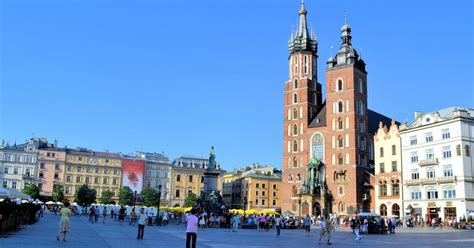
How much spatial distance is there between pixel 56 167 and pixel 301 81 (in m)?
59.1

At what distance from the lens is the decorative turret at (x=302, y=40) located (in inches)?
3654

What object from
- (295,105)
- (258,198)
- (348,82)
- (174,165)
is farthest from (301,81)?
(174,165)

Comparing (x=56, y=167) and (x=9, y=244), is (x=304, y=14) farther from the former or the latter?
(x=9, y=244)

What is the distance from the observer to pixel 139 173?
382ft

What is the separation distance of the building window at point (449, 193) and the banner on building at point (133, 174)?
2944 inches

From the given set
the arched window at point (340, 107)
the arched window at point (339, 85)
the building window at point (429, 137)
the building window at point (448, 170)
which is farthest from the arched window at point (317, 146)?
the building window at point (448, 170)

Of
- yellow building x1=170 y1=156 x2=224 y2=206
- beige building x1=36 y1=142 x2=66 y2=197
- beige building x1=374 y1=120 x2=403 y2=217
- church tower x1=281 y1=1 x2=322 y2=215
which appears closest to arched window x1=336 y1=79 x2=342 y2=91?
church tower x1=281 y1=1 x2=322 y2=215

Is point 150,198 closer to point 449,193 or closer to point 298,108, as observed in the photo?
point 298,108

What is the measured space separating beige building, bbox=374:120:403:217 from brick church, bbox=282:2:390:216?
3139 mm

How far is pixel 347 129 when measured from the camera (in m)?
79.2

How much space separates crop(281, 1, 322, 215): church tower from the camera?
85.1 meters

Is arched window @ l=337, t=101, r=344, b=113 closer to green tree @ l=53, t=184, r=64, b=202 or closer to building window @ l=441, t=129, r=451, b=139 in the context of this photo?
building window @ l=441, t=129, r=451, b=139

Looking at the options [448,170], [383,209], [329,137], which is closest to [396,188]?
[383,209]

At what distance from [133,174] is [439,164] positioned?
245 ft
